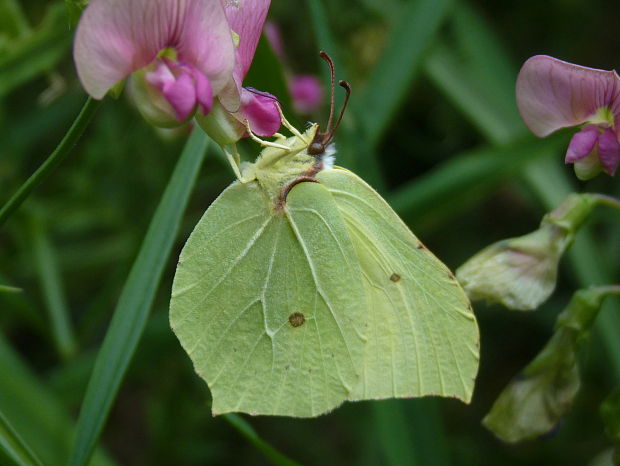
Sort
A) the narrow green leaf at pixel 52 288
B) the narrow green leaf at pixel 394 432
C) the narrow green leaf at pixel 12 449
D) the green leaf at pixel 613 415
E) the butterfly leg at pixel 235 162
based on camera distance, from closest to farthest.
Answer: the narrow green leaf at pixel 12 449 < the butterfly leg at pixel 235 162 < the green leaf at pixel 613 415 < the narrow green leaf at pixel 394 432 < the narrow green leaf at pixel 52 288

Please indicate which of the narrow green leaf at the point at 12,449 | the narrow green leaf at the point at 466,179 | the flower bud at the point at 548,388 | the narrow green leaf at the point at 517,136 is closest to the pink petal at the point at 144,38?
the narrow green leaf at the point at 12,449

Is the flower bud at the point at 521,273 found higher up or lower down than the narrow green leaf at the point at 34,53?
lower down

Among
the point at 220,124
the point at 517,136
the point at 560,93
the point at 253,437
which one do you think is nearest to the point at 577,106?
the point at 560,93

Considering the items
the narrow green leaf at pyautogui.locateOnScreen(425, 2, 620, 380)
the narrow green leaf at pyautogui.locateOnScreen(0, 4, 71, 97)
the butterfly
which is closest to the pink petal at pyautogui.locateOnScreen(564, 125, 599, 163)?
the butterfly

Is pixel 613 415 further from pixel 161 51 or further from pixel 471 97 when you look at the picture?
pixel 471 97

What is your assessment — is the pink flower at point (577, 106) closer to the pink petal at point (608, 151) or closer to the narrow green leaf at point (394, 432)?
the pink petal at point (608, 151)

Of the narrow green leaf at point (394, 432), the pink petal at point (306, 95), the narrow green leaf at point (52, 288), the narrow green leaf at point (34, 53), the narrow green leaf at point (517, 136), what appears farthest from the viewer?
the pink petal at point (306, 95)

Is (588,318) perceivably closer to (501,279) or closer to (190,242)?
(501,279)
